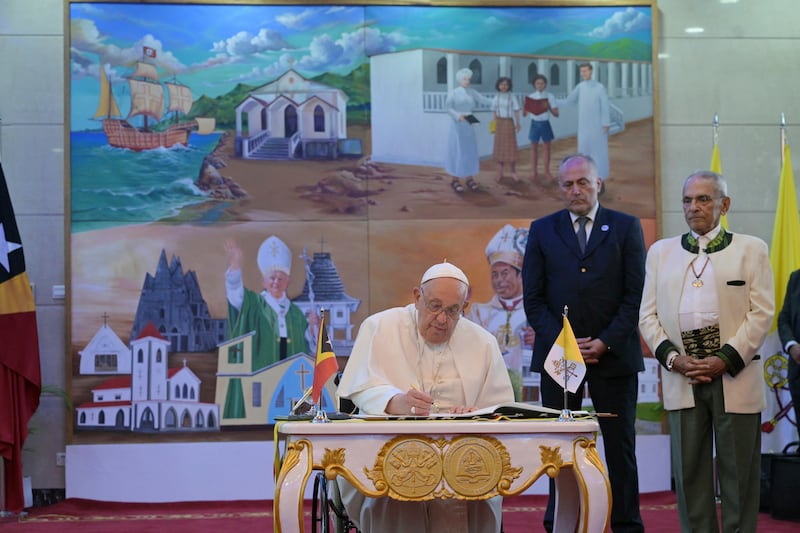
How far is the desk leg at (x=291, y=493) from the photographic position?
136 inches

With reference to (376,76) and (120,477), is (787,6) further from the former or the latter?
(120,477)

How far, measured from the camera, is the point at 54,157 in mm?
7777

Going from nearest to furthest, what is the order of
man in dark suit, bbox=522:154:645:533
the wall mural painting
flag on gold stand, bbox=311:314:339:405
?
flag on gold stand, bbox=311:314:339:405
man in dark suit, bbox=522:154:645:533
the wall mural painting

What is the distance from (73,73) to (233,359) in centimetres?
243

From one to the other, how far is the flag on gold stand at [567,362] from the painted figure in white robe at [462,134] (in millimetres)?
4042

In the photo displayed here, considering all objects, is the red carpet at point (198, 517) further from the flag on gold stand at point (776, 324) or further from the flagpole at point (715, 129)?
the flagpole at point (715, 129)

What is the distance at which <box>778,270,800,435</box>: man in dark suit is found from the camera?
6.79 meters

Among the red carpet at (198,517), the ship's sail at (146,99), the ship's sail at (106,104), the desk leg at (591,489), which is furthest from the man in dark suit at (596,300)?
the ship's sail at (106,104)

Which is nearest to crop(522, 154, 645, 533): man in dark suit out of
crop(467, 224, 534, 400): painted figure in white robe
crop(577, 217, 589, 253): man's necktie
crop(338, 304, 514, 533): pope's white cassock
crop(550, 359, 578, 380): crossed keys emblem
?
crop(577, 217, 589, 253): man's necktie

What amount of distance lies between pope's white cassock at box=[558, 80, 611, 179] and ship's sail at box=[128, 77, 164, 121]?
119 inches

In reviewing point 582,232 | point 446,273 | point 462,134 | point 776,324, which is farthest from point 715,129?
point 446,273

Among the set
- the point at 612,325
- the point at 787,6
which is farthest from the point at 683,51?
the point at 612,325

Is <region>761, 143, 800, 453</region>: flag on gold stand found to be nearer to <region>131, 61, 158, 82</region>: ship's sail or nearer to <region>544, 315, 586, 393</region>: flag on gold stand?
<region>544, 315, 586, 393</region>: flag on gold stand

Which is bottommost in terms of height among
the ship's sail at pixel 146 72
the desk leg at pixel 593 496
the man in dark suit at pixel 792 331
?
the desk leg at pixel 593 496
